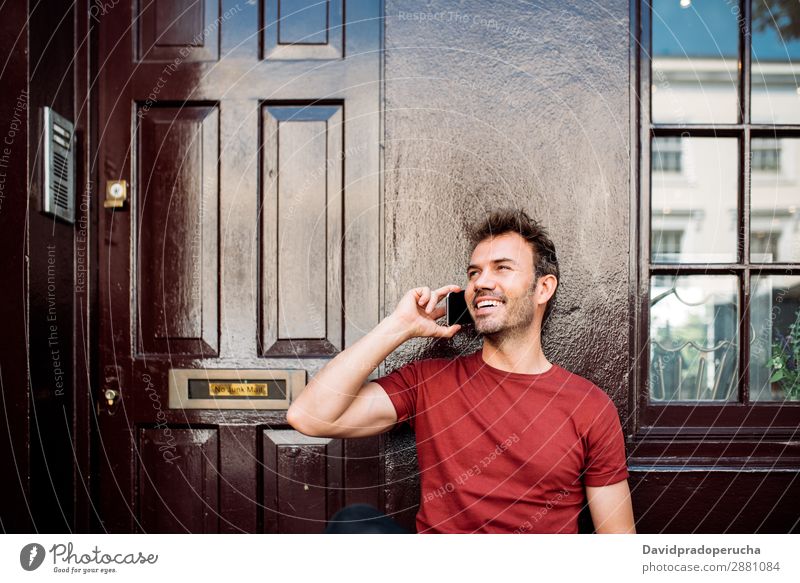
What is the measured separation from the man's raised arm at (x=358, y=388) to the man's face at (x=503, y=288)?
0.15 meters

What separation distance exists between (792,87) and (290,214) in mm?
1766

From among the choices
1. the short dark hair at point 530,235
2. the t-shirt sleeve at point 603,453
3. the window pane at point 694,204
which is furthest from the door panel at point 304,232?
the window pane at point 694,204

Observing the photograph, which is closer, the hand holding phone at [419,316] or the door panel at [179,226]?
the hand holding phone at [419,316]

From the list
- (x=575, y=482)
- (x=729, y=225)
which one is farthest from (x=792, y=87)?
(x=575, y=482)

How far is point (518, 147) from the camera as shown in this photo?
198 centimetres

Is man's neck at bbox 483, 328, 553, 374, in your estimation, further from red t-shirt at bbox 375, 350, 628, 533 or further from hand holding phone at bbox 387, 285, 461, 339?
hand holding phone at bbox 387, 285, 461, 339

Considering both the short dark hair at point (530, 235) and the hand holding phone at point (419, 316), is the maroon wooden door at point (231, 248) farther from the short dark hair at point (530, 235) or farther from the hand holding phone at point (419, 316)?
the short dark hair at point (530, 235)

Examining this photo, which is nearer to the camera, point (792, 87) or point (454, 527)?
point (454, 527)

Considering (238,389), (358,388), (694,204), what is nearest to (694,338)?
(694,204)

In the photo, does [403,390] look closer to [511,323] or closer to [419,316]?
[419,316]

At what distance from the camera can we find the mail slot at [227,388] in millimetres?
2066

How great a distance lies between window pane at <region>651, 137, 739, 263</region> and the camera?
6.76 feet
